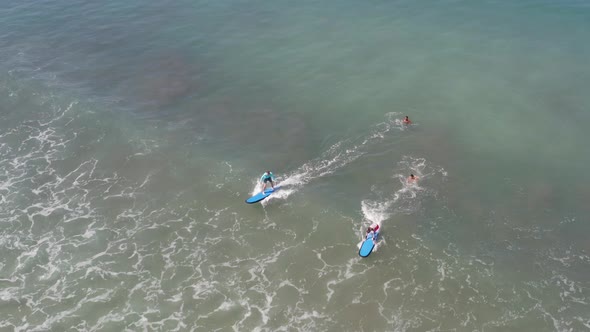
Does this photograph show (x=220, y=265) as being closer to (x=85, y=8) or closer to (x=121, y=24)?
(x=121, y=24)

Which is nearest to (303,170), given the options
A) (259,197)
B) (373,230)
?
(259,197)

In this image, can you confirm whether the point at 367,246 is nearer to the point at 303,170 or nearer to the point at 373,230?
the point at 373,230

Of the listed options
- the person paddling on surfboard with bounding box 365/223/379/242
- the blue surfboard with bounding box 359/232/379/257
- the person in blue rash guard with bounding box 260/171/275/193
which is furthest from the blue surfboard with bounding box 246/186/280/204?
the blue surfboard with bounding box 359/232/379/257

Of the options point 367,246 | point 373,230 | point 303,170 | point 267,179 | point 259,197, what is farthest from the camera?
point 303,170

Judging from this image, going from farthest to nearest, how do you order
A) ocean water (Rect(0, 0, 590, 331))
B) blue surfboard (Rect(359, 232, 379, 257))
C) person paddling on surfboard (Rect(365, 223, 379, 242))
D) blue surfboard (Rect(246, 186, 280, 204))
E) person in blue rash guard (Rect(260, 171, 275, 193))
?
person in blue rash guard (Rect(260, 171, 275, 193)) → blue surfboard (Rect(246, 186, 280, 204)) → person paddling on surfboard (Rect(365, 223, 379, 242)) → blue surfboard (Rect(359, 232, 379, 257)) → ocean water (Rect(0, 0, 590, 331))

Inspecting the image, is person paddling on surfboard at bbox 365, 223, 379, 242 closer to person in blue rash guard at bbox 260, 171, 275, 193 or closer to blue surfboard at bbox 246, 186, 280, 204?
blue surfboard at bbox 246, 186, 280, 204

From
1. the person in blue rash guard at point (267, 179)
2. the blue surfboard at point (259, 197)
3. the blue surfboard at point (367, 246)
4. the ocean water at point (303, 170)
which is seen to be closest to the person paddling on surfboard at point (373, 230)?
the blue surfboard at point (367, 246)
